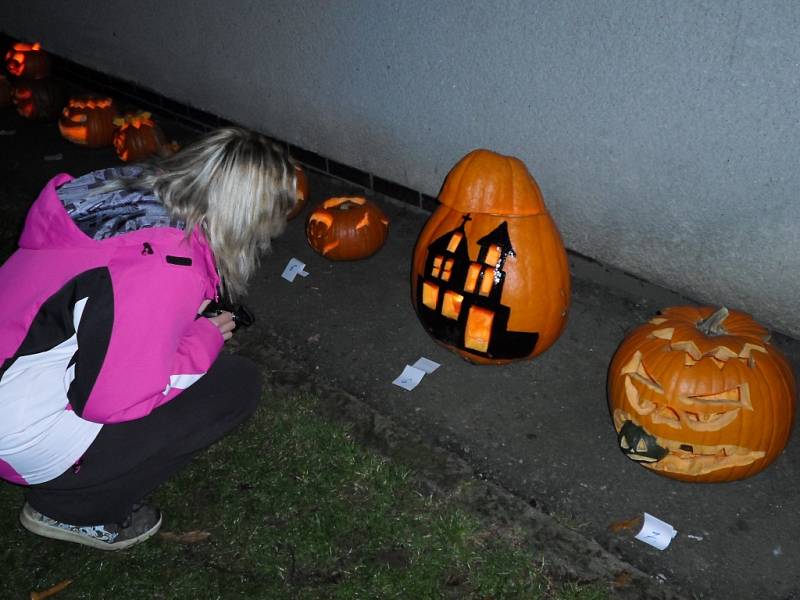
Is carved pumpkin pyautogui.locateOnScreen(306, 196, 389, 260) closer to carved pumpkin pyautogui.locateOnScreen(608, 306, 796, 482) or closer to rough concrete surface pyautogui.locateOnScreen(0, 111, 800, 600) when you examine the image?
rough concrete surface pyautogui.locateOnScreen(0, 111, 800, 600)

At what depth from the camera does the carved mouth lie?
2.83 m

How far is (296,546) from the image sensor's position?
9.25ft

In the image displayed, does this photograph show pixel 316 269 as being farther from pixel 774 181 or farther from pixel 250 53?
pixel 774 181

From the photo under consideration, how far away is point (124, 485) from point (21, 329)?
798mm

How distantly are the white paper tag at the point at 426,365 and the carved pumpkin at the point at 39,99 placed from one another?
5.65m

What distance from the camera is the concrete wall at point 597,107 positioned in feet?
10.9

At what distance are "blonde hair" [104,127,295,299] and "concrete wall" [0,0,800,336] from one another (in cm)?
199

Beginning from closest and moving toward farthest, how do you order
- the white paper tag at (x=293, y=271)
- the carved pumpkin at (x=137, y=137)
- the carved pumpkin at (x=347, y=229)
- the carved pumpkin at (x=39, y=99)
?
the carved pumpkin at (x=347, y=229) < the white paper tag at (x=293, y=271) < the carved pumpkin at (x=137, y=137) < the carved pumpkin at (x=39, y=99)

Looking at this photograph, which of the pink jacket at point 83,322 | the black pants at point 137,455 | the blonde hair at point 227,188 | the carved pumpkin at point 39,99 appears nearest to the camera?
the pink jacket at point 83,322

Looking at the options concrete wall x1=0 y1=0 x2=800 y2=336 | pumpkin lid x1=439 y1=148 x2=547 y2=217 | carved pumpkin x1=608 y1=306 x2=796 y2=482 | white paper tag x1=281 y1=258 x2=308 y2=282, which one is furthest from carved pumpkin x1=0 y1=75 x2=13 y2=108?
carved pumpkin x1=608 y1=306 x2=796 y2=482

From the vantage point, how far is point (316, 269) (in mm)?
4637

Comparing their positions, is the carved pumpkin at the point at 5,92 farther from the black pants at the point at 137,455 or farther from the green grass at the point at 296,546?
the black pants at the point at 137,455

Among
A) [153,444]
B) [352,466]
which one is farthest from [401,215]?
[153,444]

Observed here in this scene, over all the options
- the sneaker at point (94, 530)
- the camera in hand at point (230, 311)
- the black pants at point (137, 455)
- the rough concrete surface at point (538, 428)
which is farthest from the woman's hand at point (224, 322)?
the sneaker at point (94, 530)
